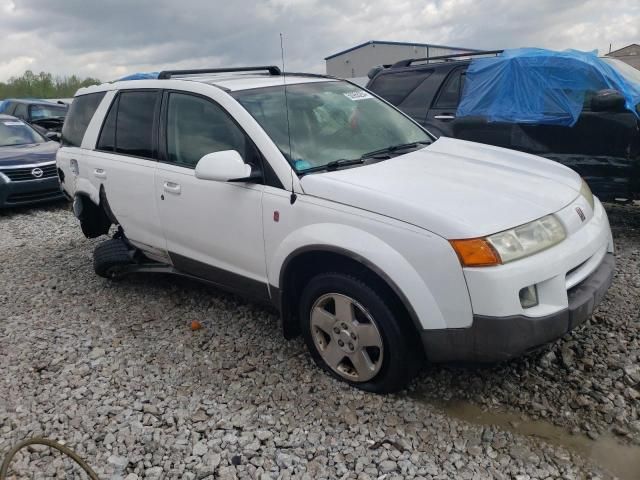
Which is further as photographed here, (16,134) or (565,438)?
(16,134)

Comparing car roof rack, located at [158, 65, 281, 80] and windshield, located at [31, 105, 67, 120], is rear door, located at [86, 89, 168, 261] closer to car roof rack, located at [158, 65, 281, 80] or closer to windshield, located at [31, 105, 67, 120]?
car roof rack, located at [158, 65, 281, 80]

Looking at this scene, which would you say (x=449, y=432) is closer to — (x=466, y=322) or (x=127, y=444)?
(x=466, y=322)

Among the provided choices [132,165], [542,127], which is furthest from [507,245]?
[542,127]

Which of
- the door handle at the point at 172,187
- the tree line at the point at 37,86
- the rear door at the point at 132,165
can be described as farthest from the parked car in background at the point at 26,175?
the tree line at the point at 37,86

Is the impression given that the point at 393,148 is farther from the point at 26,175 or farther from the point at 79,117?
the point at 26,175

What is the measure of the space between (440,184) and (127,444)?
6.87 feet

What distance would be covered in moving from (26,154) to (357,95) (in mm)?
6668

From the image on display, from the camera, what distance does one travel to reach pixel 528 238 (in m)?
2.51

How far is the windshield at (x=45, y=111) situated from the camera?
45.3 feet

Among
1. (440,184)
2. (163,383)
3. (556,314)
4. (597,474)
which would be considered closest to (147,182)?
(163,383)

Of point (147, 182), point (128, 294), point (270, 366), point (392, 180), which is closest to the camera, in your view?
point (392, 180)

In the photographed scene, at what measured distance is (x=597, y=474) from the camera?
2.36 m

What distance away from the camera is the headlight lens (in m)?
2.41

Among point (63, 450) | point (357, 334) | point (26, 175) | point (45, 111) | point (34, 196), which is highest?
point (45, 111)
